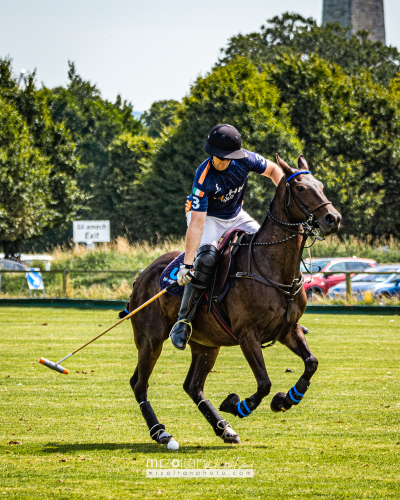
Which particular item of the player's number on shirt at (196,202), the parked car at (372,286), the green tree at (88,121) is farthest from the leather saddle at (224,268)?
the green tree at (88,121)

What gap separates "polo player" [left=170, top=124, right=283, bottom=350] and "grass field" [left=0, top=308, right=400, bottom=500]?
4.04 ft

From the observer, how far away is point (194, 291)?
703cm

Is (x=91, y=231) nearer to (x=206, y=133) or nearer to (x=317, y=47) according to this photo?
(x=206, y=133)

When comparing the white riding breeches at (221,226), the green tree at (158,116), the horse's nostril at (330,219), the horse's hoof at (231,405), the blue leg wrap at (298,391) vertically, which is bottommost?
the horse's hoof at (231,405)

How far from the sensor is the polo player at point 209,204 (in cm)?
689

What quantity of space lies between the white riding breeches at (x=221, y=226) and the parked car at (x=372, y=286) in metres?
16.2

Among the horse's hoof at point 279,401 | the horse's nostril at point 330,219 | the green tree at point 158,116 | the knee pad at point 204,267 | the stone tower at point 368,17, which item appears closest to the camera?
the horse's nostril at point 330,219

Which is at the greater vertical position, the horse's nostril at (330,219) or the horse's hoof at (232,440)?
the horse's nostril at (330,219)

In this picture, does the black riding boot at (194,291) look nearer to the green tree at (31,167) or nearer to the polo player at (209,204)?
the polo player at (209,204)

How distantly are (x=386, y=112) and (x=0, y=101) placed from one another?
848 inches

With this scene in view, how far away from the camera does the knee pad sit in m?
6.89

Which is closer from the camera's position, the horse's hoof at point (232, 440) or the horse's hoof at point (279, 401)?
the horse's hoof at point (279, 401)

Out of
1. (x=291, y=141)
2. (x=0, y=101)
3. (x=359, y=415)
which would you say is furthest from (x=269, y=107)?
(x=359, y=415)

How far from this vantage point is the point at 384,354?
539 inches
